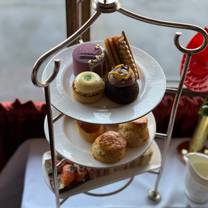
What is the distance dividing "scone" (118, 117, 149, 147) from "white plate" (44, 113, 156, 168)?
0.06 ft

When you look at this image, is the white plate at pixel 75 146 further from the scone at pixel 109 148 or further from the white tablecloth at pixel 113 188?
the white tablecloth at pixel 113 188

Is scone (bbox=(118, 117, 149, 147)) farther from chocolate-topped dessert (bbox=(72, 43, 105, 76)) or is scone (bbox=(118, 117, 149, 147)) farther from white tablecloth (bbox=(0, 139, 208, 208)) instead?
white tablecloth (bbox=(0, 139, 208, 208))

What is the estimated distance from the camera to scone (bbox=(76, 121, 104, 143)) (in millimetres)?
947

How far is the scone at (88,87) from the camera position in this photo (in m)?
0.81

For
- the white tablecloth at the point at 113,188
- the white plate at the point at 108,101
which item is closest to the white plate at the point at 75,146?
the white plate at the point at 108,101

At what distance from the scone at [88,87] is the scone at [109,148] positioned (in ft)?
0.39

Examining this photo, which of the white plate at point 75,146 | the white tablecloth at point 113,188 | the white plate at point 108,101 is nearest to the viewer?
the white plate at point 108,101

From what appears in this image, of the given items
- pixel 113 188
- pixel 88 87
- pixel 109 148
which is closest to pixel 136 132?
pixel 109 148

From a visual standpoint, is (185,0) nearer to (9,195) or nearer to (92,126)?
(92,126)

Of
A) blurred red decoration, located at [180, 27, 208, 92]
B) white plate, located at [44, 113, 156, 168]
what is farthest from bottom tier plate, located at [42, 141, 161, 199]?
blurred red decoration, located at [180, 27, 208, 92]

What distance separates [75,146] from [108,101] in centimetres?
17

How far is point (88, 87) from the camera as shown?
2.65ft

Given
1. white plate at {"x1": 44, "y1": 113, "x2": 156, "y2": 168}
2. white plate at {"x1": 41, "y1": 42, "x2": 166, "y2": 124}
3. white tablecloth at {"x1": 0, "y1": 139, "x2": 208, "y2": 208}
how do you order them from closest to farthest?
white plate at {"x1": 41, "y1": 42, "x2": 166, "y2": 124} < white plate at {"x1": 44, "y1": 113, "x2": 156, "y2": 168} < white tablecloth at {"x1": 0, "y1": 139, "x2": 208, "y2": 208}

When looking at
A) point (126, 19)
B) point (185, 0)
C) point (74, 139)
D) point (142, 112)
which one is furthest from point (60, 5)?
point (142, 112)
